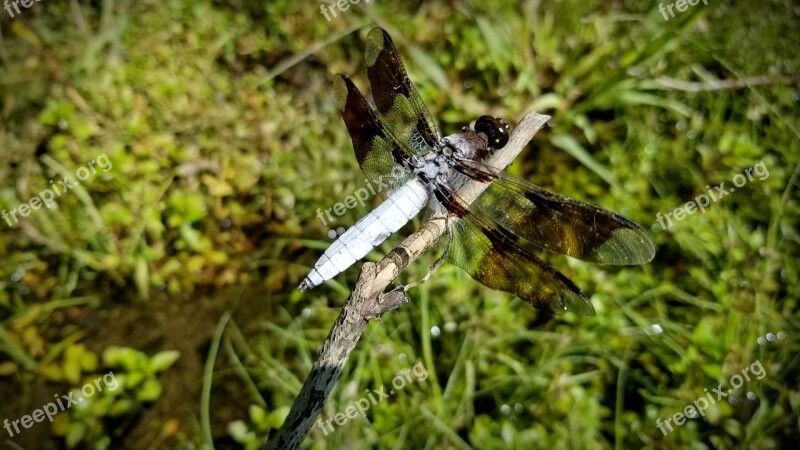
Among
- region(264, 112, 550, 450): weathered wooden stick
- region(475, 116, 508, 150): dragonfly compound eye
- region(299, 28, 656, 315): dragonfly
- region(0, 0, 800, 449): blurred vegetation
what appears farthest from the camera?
region(0, 0, 800, 449): blurred vegetation

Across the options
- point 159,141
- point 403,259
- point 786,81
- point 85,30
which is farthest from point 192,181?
point 786,81

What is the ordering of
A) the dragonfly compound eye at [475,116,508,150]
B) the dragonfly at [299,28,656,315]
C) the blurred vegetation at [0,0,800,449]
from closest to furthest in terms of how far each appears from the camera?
the dragonfly at [299,28,656,315]
the dragonfly compound eye at [475,116,508,150]
the blurred vegetation at [0,0,800,449]

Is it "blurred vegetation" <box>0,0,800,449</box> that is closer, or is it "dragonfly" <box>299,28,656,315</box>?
"dragonfly" <box>299,28,656,315</box>

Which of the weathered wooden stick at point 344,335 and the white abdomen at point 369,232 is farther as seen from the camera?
the white abdomen at point 369,232

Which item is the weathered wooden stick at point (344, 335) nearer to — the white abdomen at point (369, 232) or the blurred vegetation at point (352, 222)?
the white abdomen at point (369, 232)

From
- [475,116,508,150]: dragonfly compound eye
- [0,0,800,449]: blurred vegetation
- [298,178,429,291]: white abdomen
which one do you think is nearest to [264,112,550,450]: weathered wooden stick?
[298,178,429,291]: white abdomen

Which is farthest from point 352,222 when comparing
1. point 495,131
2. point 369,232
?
point 495,131

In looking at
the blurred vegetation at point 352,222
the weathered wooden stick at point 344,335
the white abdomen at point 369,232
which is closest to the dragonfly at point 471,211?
the white abdomen at point 369,232

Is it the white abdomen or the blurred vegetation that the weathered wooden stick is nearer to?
the white abdomen
